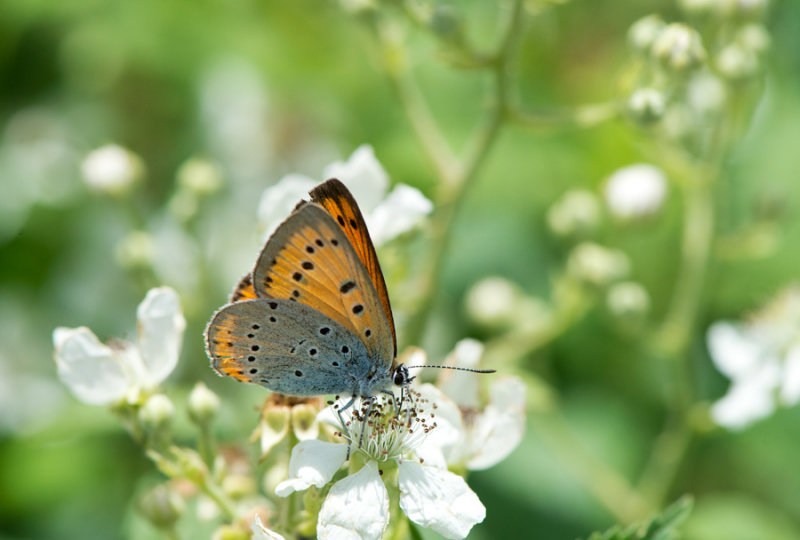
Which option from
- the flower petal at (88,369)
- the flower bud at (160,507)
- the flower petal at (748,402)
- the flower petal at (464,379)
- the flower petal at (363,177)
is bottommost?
the flower bud at (160,507)

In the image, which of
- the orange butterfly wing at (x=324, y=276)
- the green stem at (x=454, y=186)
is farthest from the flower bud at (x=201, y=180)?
the orange butterfly wing at (x=324, y=276)

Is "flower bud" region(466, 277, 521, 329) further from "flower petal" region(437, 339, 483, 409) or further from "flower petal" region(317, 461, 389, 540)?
"flower petal" region(317, 461, 389, 540)

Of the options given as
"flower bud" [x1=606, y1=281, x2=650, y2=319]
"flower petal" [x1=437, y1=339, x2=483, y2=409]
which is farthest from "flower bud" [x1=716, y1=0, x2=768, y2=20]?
"flower petal" [x1=437, y1=339, x2=483, y2=409]

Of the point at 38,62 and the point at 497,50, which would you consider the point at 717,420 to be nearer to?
the point at 497,50

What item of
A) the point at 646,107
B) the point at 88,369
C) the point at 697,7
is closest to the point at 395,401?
the point at 88,369

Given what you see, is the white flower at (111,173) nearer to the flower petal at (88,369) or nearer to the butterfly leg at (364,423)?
the flower petal at (88,369)

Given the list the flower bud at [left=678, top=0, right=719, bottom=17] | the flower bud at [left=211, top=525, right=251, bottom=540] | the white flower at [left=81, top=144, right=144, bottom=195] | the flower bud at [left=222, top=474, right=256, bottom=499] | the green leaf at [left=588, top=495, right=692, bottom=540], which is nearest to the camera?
the green leaf at [left=588, top=495, right=692, bottom=540]
